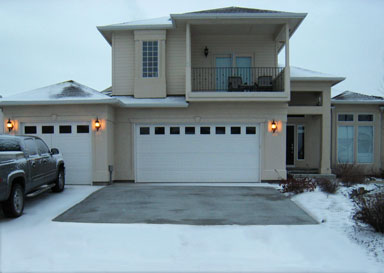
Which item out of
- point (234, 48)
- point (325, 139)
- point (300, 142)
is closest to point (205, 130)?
point (234, 48)

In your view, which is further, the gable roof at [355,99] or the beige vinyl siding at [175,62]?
the gable roof at [355,99]

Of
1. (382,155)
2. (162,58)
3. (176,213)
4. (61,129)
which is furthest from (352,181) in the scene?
(61,129)

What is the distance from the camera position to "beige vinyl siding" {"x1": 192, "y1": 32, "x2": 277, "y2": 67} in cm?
1355

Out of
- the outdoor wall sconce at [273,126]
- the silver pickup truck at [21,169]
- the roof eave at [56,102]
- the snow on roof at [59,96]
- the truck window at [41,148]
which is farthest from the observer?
the outdoor wall sconce at [273,126]

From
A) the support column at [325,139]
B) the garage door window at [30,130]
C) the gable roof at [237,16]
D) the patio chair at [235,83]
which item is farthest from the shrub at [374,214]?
the garage door window at [30,130]

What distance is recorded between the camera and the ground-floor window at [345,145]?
15.2 m

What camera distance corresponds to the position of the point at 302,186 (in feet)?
31.0

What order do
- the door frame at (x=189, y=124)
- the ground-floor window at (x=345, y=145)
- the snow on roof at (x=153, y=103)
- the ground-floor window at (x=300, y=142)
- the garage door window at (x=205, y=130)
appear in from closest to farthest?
the snow on roof at (x=153, y=103)
the door frame at (x=189, y=124)
the garage door window at (x=205, y=130)
the ground-floor window at (x=345, y=145)
the ground-floor window at (x=300, y=142)

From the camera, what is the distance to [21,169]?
7.09 m

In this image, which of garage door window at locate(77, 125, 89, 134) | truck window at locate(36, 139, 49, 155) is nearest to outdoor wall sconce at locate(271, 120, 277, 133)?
garage door window at locate(77, 125, 89, 134)

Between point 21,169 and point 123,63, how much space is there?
7.37 m

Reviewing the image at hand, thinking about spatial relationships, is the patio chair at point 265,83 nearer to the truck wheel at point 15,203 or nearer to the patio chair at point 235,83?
the patio chair at point 235,83

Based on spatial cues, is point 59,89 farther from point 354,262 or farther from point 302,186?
point 354,262

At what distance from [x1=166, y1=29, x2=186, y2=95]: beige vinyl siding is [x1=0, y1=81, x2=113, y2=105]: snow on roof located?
303 centimetres
